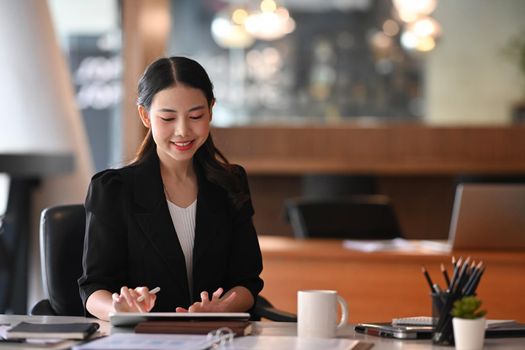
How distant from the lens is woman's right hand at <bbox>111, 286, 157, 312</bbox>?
221cm

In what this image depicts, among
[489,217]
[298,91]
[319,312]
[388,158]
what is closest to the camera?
[319,312]

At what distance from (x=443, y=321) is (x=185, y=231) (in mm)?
774

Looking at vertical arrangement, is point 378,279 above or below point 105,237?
below

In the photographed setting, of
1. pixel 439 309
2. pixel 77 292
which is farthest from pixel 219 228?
pixel 439 309

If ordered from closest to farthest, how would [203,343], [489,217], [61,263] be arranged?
[203,343] < [61,263] < [489,217]

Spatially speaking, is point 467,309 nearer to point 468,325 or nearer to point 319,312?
point 468,325

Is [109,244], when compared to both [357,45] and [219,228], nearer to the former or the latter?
[219,228]

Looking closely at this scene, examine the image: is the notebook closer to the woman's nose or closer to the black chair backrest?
Result: the woman's nose

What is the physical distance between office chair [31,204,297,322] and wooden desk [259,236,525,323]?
135 centimetres

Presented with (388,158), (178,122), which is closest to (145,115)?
(178,122)

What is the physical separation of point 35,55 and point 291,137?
2.98 meters

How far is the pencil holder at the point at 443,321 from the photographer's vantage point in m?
2.08

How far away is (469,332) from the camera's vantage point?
77.9 inches

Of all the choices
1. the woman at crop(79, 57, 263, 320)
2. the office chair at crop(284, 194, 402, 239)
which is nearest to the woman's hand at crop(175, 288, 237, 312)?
the woman at crop(79, 57, 263, 320)
